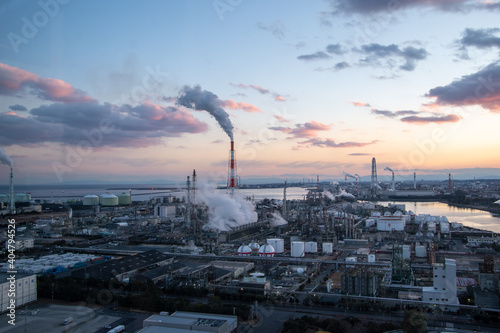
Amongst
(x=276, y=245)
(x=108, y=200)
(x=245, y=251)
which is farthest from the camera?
(x=108, y=200)

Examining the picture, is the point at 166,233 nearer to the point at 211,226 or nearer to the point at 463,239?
the point at 211,226

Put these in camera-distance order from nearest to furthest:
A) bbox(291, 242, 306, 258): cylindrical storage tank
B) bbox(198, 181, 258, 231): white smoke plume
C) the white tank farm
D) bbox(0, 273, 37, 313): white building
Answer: bbox(0, 273, 37, 313): white building < bbox(291, 242, 306, 258): cylindrical storage tank < the white tank farm < bbox(198, 181, 258, 231): white smoke plume

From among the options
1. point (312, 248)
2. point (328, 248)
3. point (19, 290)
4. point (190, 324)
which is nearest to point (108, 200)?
point (312, 248)

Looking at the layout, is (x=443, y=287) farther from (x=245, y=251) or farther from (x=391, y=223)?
(x=391, y=223)

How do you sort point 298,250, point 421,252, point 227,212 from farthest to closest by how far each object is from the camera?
point 227,212
point 298,250
point 421,252

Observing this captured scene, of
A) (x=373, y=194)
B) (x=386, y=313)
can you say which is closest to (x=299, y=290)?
(x=386, y=313)

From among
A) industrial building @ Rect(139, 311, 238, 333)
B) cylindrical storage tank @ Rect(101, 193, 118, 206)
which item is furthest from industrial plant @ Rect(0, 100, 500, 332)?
cylindrical storage tank @ Rect(101, 193, 118, 206)

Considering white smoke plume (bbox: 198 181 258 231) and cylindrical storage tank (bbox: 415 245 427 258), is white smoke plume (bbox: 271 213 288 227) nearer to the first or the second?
white smoke plume (bbox: 198 181 258 231)
